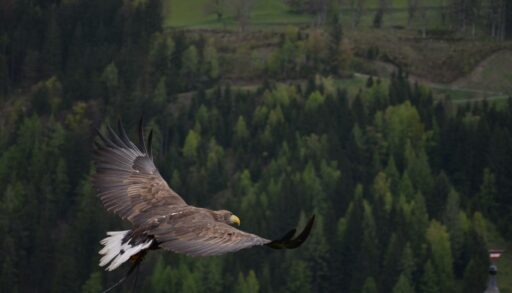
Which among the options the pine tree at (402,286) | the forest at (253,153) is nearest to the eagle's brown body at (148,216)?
the forest at (253,153)

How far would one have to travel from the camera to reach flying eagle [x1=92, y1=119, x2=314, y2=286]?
30922 millimetres

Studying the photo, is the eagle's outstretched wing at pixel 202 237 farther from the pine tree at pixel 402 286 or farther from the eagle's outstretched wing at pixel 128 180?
the pine tree at pixel 402 286

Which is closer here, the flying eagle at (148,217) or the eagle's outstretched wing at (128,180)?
the flying eagle at (148,217)

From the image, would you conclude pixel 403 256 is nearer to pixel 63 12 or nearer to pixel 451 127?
pixel 451 127

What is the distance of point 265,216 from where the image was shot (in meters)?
134

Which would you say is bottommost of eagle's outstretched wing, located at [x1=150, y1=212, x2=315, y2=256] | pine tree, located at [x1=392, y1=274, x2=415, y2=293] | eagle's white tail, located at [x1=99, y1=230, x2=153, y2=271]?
pine tree, located at [x1=392, y1=274, x2=415, y2=293]

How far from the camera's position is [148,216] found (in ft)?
114

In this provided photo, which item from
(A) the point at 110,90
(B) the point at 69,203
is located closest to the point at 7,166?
(B) the point at 69,203

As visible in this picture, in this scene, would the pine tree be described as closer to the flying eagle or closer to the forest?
the forest

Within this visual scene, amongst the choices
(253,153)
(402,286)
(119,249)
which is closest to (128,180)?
(119,249)

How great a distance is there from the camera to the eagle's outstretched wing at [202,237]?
30.4 meters

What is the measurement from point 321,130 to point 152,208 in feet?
384

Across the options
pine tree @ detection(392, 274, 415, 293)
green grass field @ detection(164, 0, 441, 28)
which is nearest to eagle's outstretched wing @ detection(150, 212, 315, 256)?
pine tree @ detection(392, 274, 415, 293)

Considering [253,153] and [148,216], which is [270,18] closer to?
[253,153]
